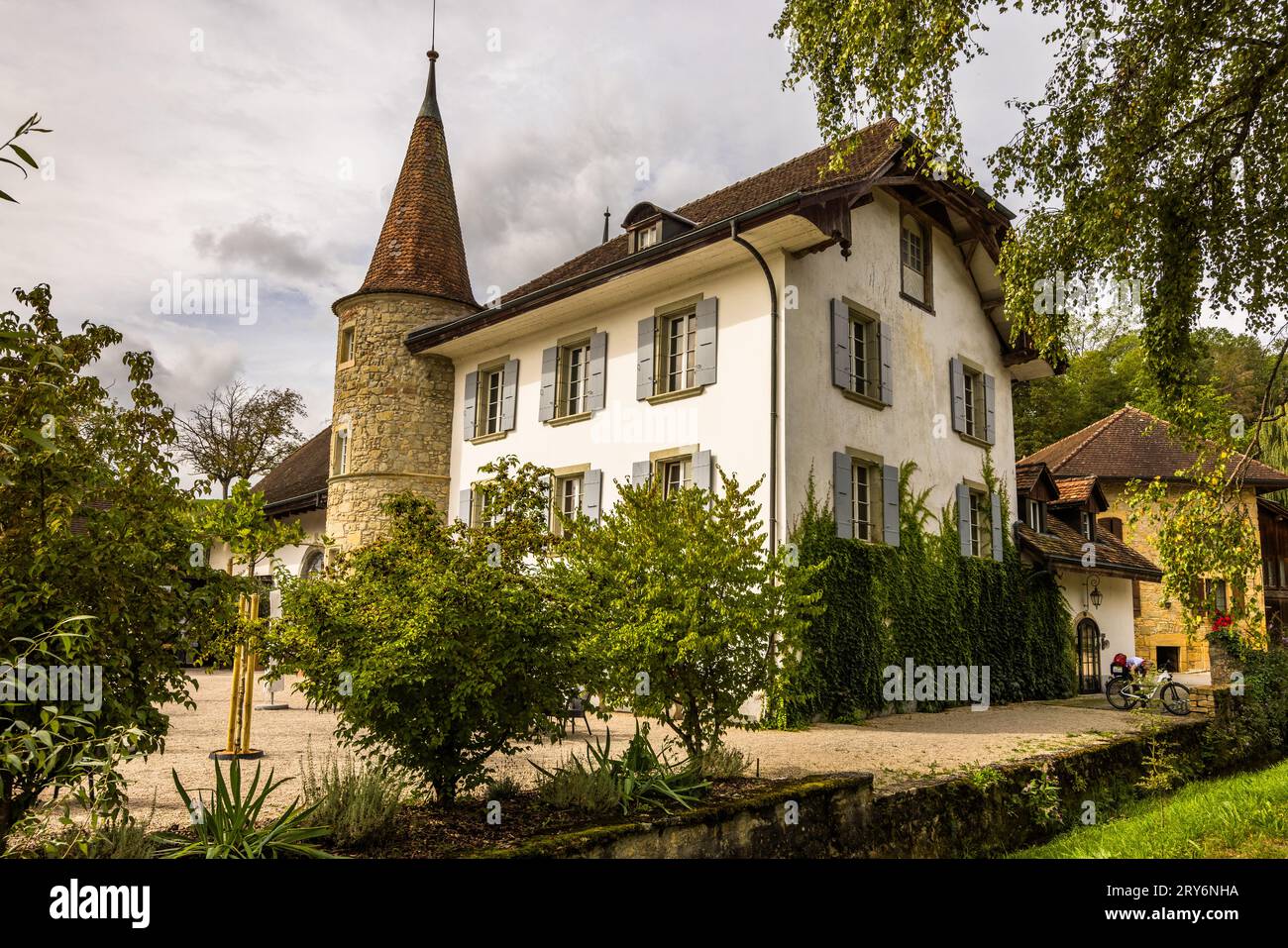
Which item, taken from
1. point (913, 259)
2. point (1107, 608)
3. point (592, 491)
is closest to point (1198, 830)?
point (592, 491)

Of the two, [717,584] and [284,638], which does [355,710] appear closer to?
[284,638]

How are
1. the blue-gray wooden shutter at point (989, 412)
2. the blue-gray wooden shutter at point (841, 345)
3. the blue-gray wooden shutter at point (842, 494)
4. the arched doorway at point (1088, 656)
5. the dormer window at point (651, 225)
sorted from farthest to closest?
1. the arched doorway at point (1088, 656)
2. the blue-gray wooden shutter at point (989, 412)
3. the dormer window at point (651, 225)
4. the blue-gray wooden shutter at point (841, 345)
5. the blue-gray wooden shutter at point (842, 494)

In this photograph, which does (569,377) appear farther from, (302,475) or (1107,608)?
(1107,608)

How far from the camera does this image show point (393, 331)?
1888 centimetres

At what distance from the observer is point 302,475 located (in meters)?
24.2

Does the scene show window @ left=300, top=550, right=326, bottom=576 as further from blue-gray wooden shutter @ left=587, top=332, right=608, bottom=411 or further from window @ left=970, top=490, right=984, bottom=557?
window @ left=970, top=490, right=984, bottom=557

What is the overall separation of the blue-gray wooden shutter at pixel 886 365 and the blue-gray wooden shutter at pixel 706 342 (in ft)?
10.0

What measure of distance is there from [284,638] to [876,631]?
35.1ft

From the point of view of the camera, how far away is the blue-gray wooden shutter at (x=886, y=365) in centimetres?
1537

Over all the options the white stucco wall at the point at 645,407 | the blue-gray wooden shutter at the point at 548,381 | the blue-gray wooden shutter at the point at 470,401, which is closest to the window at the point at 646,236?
the white stucco wall at the point at 645,407

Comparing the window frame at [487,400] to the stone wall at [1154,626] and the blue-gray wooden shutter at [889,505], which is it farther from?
the stone wall at [1154,626]

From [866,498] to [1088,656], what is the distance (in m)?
8.67

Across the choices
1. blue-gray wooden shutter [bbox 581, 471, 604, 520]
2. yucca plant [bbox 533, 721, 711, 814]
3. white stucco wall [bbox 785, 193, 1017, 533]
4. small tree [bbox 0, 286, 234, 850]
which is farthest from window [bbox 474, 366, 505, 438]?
small tree [bbox 0, 286, 234, 850]
